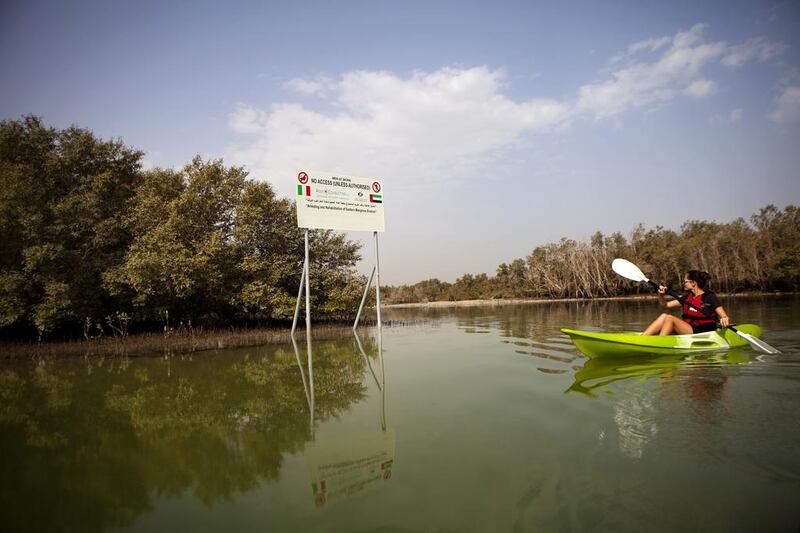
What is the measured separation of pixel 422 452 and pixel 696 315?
7.99 metres

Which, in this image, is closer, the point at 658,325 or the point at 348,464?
the point at 348,464

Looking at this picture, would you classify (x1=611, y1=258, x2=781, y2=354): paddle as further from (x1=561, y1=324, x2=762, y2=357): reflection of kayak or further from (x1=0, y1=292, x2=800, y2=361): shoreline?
(x1=0, y1=292, x2=800, y2=361): shoreline

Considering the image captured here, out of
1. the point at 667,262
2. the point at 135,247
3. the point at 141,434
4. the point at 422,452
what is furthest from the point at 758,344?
the point at 667,262

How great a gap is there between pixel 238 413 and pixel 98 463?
1712mm

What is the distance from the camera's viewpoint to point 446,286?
83375 mm

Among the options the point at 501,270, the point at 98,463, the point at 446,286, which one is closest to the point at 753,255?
the point at 501,270

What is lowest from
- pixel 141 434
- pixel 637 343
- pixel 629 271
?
pixel 141 434

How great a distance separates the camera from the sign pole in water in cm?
1506

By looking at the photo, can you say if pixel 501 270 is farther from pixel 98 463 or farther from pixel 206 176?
pixel 98 463

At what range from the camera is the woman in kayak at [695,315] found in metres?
8.43

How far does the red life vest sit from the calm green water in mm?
1266

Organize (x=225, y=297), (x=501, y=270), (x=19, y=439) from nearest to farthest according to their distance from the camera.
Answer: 1. (x=19, y=439)
2. (x=225, y=297)
3. (x=501, y=270)

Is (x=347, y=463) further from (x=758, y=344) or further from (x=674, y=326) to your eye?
(x=758, y=344)

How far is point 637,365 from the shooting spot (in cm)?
760
